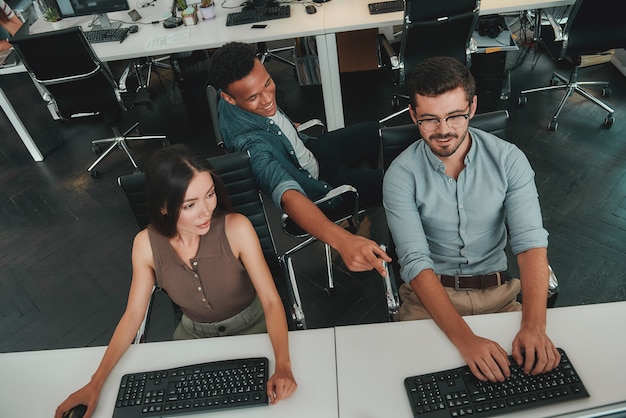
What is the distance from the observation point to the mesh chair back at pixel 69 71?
9.30ft

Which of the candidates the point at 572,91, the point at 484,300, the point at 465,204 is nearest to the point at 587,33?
the point at 572,91

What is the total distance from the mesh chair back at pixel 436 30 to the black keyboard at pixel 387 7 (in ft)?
1.19

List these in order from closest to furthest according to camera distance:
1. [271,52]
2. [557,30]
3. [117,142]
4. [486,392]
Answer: [486,392] → [557,30] → [117,142] → [271,52]

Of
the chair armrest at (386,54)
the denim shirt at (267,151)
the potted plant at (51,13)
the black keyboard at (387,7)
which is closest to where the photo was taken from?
the denim shirt at (267,151)

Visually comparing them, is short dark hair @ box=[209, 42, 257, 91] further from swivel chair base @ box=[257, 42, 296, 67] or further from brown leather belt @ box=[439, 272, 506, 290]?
swivel chair base @ box=[257, 42, 296, 67]

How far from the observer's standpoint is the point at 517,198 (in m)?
1.64

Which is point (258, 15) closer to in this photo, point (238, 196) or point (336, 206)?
point (336, 206)

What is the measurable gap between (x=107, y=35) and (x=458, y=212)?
294 cm

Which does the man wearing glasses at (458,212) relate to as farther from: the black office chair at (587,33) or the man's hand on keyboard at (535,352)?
the black office chair at (587,33)

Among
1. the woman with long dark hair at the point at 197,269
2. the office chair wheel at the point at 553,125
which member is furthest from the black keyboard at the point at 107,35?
the office chair wheel at the point at 553,125

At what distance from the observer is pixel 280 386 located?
51.1 inches

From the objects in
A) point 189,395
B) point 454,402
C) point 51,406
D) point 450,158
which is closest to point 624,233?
point 450,158

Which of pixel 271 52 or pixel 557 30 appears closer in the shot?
pixel 557 30

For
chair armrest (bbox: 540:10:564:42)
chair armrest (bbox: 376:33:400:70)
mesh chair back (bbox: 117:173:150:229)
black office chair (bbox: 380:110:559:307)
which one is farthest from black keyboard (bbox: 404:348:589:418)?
chair armrest (bbox: 540:10:564:42)
